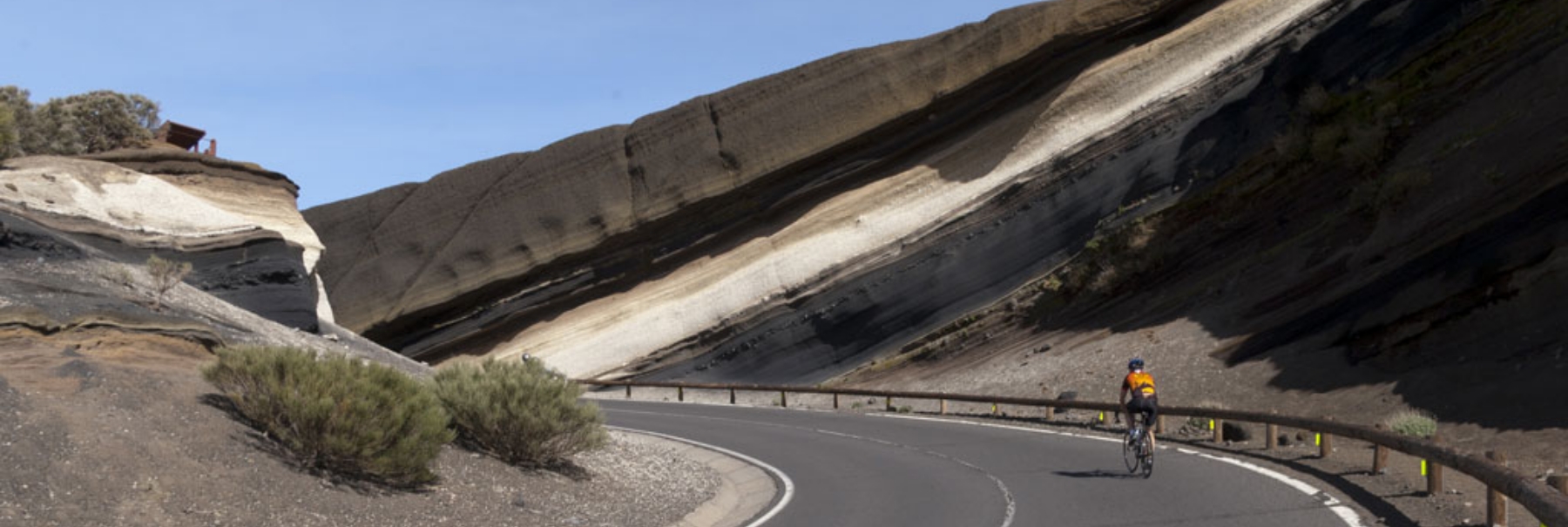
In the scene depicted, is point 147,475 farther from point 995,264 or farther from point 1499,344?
point 995,264

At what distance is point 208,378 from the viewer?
12.2m

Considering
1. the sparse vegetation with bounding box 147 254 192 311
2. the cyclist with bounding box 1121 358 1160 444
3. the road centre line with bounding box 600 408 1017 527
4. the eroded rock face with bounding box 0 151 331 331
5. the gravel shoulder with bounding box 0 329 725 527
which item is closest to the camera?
the gravel shoulder with bounding box 0 329 725 527

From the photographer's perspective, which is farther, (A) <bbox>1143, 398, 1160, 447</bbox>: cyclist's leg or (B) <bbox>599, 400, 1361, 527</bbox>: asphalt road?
(A) <bbox>1143, 398, 1160, 447</bbox>: cyclist's leg

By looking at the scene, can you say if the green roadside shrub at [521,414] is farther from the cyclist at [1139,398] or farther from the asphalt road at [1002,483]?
the cyclist at [1139,398]

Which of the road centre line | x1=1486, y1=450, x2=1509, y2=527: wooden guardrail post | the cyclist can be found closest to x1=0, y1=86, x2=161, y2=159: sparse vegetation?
the road centre line

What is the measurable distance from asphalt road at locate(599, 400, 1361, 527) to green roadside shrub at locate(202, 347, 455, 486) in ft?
12.9

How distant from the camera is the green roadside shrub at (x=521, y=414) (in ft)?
49.0

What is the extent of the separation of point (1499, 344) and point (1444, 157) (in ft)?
33.5

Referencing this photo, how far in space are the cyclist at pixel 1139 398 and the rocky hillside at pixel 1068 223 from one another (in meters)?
4.97

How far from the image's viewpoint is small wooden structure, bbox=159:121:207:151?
46.6 metres

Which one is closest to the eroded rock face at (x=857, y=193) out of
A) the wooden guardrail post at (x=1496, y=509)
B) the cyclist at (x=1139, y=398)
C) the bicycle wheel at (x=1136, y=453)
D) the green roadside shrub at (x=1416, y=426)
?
the green roadside shrub at (x=1416, y=426)

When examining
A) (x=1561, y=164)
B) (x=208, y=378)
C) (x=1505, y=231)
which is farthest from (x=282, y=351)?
(x=1561, y=164)

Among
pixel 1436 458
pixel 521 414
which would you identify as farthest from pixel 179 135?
pixel 1436 458

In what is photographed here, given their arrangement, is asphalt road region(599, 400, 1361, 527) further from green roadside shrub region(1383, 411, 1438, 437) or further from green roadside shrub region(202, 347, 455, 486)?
green roadside shrub region(202, 347, 455, 486)
